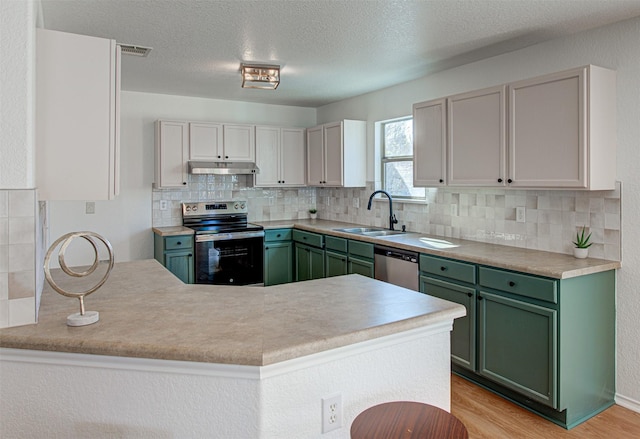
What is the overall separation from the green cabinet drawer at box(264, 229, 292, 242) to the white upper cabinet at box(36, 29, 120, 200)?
10.3 ft

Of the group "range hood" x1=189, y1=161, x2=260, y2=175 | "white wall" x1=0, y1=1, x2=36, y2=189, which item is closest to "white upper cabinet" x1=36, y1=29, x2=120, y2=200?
"white wall" x1=0, y1=1, x2=36, y2=189

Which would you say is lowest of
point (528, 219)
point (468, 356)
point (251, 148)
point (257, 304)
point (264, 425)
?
point (468, 356)

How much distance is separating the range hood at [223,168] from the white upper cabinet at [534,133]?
229 centimetres

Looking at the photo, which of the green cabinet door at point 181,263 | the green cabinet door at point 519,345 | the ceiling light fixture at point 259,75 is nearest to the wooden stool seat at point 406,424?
the green cabinet door at point 519,345

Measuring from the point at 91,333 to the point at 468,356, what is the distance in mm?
2450

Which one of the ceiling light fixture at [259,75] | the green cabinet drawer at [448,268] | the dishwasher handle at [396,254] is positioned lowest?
the green cabinet drawer at [448,268]

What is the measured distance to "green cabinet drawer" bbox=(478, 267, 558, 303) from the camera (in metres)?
2.52

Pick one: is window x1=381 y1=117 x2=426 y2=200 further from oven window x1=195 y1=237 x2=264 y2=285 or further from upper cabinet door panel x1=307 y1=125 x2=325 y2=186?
oven window x1=195 y1=237 x2=264 y2=285

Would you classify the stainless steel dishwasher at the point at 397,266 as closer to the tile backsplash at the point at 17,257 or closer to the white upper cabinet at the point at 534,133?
the white upper cabinet at the point at 534,133

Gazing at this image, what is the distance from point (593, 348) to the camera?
2711mm

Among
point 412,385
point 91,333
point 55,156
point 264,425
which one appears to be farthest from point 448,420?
point 55,156

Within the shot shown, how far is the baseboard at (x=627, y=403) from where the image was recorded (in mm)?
2729

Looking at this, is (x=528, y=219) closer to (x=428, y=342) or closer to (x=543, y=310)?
(x=543, y=310)

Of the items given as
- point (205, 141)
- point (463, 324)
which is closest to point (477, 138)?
point (463, 324)
